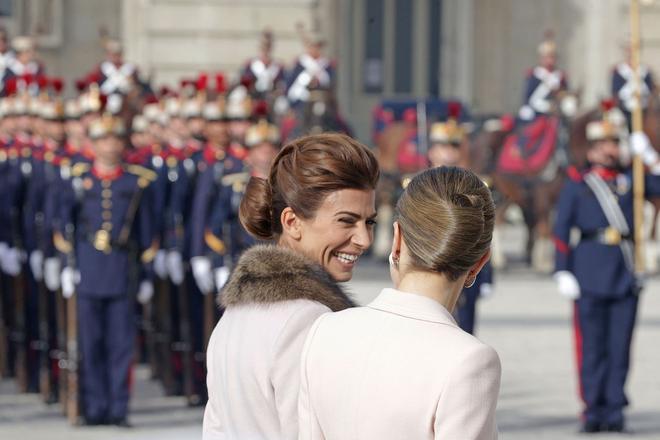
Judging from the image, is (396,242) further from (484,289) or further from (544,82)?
(544,82)

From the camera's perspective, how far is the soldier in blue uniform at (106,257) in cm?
920

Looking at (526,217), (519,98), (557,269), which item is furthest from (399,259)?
(519,98)

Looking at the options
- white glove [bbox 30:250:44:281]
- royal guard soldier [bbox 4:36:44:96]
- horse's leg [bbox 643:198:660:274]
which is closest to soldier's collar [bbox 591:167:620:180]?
white glove [bbox 30:250:44:281]

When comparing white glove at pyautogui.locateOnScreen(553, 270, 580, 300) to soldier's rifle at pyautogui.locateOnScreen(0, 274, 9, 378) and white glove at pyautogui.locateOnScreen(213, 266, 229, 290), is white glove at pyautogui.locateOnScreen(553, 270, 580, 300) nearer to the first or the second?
white glove at pyautogui.locateOnScreen(213, 266, 229, 290)

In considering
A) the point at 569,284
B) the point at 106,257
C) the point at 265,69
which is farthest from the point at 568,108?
the point at 106,257

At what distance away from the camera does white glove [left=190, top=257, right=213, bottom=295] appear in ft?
32.0

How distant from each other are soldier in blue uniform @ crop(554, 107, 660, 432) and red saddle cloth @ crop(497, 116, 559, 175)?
893 cm

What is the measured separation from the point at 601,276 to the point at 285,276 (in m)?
5.53

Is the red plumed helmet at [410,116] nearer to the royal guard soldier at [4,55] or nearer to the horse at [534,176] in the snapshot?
the horse at [534,176]

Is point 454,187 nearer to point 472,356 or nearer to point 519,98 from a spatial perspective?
point 472,356

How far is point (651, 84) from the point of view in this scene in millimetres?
20344

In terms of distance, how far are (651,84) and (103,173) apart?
12053 mm

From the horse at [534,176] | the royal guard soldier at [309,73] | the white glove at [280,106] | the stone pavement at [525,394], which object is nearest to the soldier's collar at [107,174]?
the stone pavement at [525,394]

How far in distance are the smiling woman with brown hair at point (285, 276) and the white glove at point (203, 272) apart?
576cm
